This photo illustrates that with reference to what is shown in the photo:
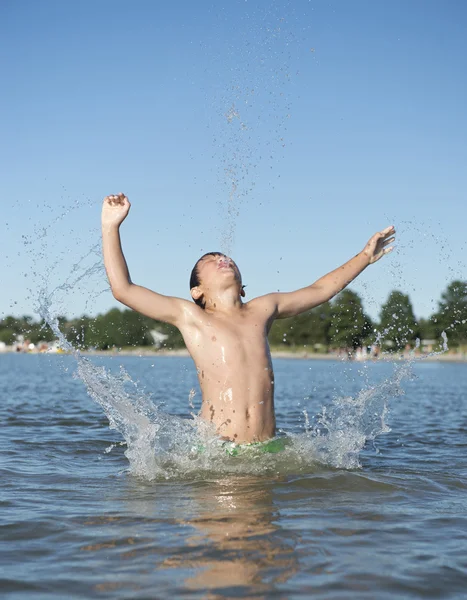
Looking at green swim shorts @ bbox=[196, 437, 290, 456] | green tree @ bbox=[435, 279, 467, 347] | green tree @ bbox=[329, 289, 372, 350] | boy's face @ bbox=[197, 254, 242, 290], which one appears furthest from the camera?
green tree @ bbox=[329, 289, 372, 350]

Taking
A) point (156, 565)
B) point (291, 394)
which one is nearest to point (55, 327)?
point (156, 565)

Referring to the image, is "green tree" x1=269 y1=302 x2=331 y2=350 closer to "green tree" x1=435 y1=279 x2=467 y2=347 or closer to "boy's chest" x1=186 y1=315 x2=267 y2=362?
"green tree" x1=435 y1=279 x2=467 y2=347

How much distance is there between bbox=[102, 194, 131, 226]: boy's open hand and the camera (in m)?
5.54

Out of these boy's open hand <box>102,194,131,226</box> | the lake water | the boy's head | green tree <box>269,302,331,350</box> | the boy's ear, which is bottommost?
the lake water

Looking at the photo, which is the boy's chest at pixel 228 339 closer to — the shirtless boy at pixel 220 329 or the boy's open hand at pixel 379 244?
the shirtless boy at pixel 220 329

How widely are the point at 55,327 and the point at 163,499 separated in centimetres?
260

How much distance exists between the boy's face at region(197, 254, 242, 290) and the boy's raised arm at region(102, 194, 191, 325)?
40 cm

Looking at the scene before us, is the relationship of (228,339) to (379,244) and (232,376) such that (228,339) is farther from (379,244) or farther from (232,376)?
(379,244)

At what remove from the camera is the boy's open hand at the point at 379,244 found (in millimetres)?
6352

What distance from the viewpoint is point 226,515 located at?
4469mm

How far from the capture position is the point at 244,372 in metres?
5.75

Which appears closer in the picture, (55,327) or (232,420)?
(232,420)

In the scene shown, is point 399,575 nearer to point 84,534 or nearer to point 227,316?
point 84,534

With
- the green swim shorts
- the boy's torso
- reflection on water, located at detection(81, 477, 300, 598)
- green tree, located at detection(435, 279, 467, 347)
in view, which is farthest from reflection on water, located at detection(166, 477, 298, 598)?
green tree, located at detection(435, 279, 467, 347)
